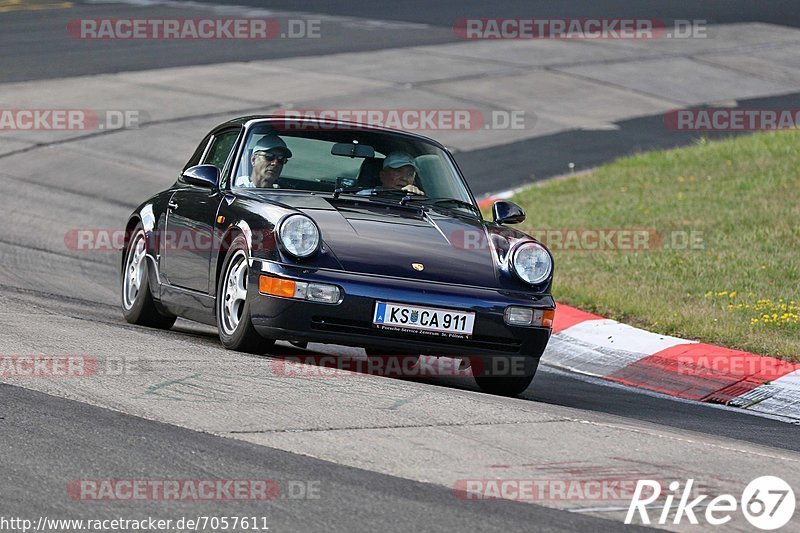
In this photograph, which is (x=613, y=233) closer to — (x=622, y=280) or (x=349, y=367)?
(x=622, y=280)

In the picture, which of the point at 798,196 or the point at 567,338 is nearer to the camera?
the point at 567,338

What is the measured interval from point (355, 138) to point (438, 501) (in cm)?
400

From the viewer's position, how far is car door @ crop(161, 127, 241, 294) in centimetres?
796

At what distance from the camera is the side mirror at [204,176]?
8094 millimetres

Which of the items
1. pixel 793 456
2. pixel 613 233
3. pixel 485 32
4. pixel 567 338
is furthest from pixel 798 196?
pixel 485 32

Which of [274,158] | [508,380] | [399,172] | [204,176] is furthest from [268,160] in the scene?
[508,380]

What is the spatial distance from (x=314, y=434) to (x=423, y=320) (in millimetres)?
1690

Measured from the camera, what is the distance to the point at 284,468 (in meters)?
4.89

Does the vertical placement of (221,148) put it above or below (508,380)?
above

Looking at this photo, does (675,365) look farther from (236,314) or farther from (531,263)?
(236,314)

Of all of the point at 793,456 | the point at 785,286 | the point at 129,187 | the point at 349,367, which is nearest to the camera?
the point at 793,456

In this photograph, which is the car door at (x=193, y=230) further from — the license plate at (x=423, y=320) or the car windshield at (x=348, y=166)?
the license plate at (x=423, y=320)

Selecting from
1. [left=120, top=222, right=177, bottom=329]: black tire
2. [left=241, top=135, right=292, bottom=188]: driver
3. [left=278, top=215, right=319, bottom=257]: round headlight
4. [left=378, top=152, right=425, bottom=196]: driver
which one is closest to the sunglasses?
[left=241, top=135, right=292, bottom=188]: driver

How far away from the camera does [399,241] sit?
23.7ft
